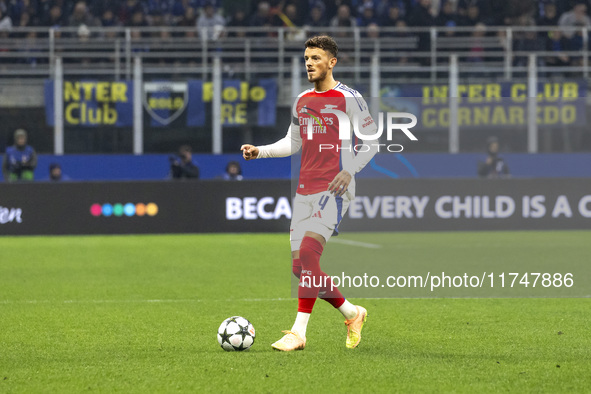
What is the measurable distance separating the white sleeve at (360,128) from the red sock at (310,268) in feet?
1.59

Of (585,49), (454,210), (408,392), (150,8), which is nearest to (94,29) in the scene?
(150,8)

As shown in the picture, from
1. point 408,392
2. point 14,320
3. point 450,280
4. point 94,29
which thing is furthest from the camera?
point 94,29

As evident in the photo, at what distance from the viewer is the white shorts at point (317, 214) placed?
6.03 m

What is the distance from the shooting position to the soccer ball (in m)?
6.03

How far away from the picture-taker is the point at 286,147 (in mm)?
6242

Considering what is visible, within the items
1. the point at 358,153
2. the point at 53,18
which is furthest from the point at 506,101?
the point at 358,153

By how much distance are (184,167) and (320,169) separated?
485 inches

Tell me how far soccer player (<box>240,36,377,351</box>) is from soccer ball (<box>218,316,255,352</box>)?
17 centimetres

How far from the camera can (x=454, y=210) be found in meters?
16.1

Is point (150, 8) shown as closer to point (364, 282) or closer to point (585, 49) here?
point (585, 49)

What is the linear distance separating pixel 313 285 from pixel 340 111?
1044 mm

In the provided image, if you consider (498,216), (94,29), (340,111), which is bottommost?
(498,216)

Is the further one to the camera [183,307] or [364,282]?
[183,307]

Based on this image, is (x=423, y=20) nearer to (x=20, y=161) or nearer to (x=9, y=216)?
(x=20, y=161)
